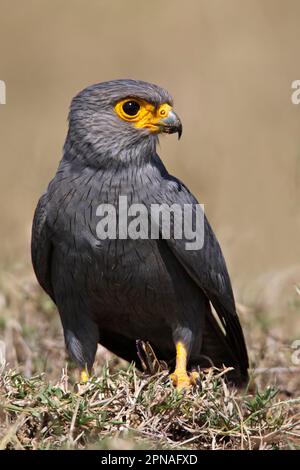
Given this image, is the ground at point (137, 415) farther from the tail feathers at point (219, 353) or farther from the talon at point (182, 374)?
the tail feathers at point (219, 353)

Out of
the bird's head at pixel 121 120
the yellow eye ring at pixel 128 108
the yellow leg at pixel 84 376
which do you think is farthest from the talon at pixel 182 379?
the yellow eye ring at pixel 128 108

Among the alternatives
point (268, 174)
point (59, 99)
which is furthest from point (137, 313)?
point (59, 99)

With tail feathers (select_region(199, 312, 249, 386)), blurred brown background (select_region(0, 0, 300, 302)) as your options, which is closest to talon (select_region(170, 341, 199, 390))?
tail feathers (select_region(199, 312, 249, 386))

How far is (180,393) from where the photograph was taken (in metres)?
5.00

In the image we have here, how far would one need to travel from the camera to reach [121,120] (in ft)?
19.4

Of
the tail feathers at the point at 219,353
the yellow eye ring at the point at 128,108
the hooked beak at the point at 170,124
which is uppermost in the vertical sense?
the yellow eye ring at the point at 128,108

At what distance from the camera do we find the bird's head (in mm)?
5844

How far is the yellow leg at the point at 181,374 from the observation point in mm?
5480

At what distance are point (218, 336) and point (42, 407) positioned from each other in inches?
74.1

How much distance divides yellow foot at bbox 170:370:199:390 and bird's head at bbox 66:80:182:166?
1.21 m

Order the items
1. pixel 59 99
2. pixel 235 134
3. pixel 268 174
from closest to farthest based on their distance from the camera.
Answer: pixel 268 174, pixel 235 134, pixel 59 99

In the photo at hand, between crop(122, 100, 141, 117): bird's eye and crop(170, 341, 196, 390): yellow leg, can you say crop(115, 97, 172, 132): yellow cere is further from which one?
crop(170, 341, 196, 390): yellow leg
